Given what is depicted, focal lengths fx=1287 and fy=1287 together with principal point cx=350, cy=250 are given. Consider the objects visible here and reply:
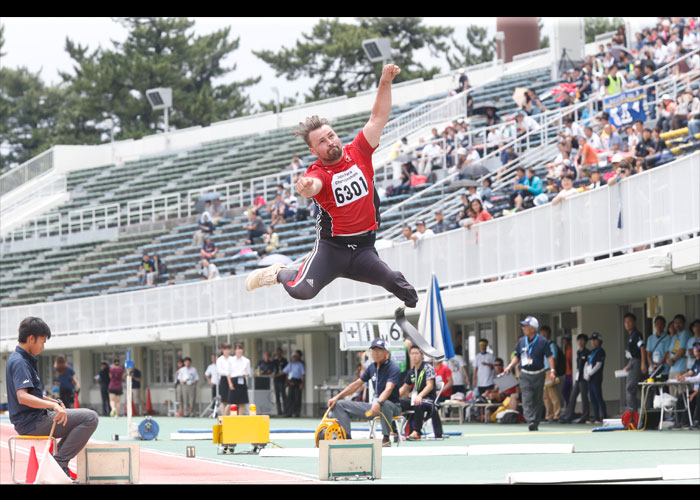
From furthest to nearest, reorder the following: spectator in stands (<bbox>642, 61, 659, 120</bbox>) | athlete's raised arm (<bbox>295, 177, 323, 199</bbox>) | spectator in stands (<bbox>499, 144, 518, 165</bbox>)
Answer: spectator in stands (<bbox>499, 144, 518, 165</bbox>)
spectator in stands (<bbox>642, 61, 659, 120</bbox>)
athlete's raised arm (<bbox>295, 177, 323, 199</bbox>)

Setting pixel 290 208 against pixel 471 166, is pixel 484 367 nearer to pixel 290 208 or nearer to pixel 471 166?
pixel 471 166

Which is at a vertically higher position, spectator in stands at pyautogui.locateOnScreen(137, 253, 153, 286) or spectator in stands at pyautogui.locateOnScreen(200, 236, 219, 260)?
spectator in stands at pyautogui.locateOnScreen(200, 236, 219, 260)

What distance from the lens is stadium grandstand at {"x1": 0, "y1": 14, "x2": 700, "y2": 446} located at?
2077 centimetres

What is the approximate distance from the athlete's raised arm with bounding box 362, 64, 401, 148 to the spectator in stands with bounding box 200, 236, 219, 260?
2604cm

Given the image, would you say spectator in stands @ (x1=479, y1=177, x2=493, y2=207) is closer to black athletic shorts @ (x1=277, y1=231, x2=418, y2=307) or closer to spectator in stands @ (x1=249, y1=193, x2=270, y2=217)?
spectator in stands @ (x1=249, y1=193, x2=270, y2=217)

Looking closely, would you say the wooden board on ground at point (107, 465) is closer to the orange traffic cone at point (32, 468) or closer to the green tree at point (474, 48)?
the orange traffic cone at point (32, 468)

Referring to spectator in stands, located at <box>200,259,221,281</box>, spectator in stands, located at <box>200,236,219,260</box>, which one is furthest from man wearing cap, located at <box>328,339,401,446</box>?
spectator in stands, located at <box>200,236,219,260</box>

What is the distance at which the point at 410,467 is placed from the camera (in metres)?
14.9

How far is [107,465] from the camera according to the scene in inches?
473

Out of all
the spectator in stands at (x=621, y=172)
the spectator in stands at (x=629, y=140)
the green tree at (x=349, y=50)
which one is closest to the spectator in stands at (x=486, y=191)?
the spectator in stands at (x=629, y=140)

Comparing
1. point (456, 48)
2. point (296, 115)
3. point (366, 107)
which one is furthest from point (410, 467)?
point (456, 48)

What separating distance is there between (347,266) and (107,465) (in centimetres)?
391

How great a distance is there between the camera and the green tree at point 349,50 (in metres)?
67.3
